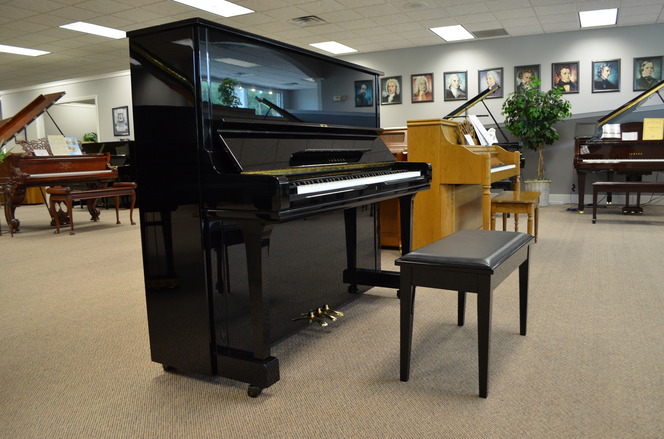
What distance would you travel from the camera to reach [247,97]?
2.10 metres

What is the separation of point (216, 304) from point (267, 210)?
48 cm

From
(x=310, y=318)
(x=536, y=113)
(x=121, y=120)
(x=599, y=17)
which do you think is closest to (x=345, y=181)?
(x=310, y=318)

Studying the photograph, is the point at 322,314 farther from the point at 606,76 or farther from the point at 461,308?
the point at 606,76

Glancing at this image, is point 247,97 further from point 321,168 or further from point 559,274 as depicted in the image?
point 559,274

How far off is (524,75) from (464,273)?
7504 mm

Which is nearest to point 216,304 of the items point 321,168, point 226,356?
point 226,356

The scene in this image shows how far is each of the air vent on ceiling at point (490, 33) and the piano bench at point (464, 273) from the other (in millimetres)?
6825

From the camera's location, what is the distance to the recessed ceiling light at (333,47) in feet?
29.2

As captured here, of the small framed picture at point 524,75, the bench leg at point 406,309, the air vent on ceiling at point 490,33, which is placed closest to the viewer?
the bench leg at point 406,309

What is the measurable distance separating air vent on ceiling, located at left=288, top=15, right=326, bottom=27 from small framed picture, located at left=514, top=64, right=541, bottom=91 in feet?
10.9

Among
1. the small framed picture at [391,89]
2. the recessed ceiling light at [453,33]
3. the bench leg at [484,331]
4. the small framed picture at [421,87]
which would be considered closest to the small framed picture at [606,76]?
the recessed ceiling light at [453,33]

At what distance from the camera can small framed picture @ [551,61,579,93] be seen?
809cm

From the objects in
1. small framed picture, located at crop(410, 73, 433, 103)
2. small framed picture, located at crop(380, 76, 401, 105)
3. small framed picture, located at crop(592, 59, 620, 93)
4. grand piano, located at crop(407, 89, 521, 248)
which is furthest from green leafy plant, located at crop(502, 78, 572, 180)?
grand piano, located at crop(407, 89, 521, 248)

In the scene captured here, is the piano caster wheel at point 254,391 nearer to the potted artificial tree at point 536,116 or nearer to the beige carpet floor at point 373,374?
the beige carpet floor at point 373,374
